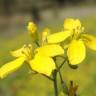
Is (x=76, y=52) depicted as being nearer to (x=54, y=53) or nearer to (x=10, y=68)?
(x=54, y=53)

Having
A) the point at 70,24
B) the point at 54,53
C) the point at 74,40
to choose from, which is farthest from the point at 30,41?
the point at 54,53

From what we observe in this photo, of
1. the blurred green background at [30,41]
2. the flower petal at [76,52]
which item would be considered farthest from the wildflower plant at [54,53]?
the blurred green background at [30,41]

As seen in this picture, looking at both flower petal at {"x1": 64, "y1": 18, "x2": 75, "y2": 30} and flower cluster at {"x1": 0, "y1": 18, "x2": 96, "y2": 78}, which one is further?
flower petal at {"x1": 64, "y1": 18, "x2": 75, "y2": 30}

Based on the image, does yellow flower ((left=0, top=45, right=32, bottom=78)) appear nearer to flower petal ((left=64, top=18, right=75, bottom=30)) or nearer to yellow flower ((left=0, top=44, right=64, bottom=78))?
yellow flower ((left=0, top=44, right=64, bottom=78))

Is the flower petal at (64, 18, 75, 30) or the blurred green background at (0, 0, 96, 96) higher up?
the flower petal at (64, 18, 75, 30)

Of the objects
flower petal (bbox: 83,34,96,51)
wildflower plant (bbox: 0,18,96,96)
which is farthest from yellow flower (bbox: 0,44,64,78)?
flower petal (bbox: 83,34,96,51)

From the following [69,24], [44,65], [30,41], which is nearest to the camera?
[44,65]

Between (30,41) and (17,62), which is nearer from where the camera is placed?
(17,62)

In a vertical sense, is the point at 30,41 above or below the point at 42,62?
below

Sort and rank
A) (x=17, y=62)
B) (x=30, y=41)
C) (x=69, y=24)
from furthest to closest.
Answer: (x=30, y=41) → (x=69, y=24) → (x=17, y=62)
